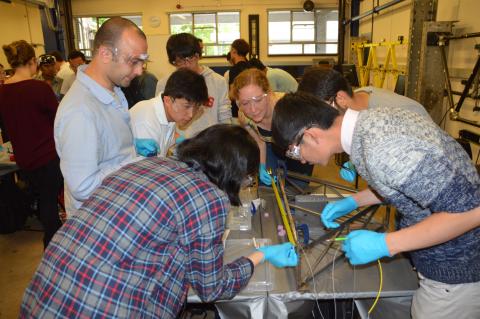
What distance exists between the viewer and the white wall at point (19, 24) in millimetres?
5453

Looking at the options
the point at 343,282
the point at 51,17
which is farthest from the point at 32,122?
the point at 51,17

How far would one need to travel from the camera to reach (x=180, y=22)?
8969mm

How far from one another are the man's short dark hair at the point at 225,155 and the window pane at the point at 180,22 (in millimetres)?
8501

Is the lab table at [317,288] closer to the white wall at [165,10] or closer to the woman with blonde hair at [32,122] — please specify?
the woman with blonde hair at [32,122]

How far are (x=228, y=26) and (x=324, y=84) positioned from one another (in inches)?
311

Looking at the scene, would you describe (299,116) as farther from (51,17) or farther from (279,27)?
(51,17)

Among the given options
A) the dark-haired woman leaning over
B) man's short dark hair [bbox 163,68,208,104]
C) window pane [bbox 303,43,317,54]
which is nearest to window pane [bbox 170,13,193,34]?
window pane [bbox 303,43,317,54]

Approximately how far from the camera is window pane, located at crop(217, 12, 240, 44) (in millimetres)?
→ 8859

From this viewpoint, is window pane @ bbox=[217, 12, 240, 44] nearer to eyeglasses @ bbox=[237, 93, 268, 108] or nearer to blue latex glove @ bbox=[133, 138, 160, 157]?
eyeglasses @ bbox=[237, 93, 268, 108]

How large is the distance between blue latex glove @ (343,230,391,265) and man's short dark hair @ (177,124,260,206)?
429 millimetres

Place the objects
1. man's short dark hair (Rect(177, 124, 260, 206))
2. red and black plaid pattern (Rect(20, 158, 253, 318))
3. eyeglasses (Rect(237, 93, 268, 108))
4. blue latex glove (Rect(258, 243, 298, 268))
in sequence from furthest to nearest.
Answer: eyeglasses (Rect(237, 93, 268, 108)) < blue latex glove (Rect(258, 243, 298, 268)) < man's short dark hair (Rect(177, 124, 260, 206)) < red and black plaid pattern (Rect(20, 158, 253, 318))

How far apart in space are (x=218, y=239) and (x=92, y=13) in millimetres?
9615

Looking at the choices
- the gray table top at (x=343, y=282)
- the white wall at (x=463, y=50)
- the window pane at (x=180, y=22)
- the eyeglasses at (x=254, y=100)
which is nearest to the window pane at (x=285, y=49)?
the window pane at (x=180, y=22)

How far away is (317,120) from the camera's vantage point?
112 cm
